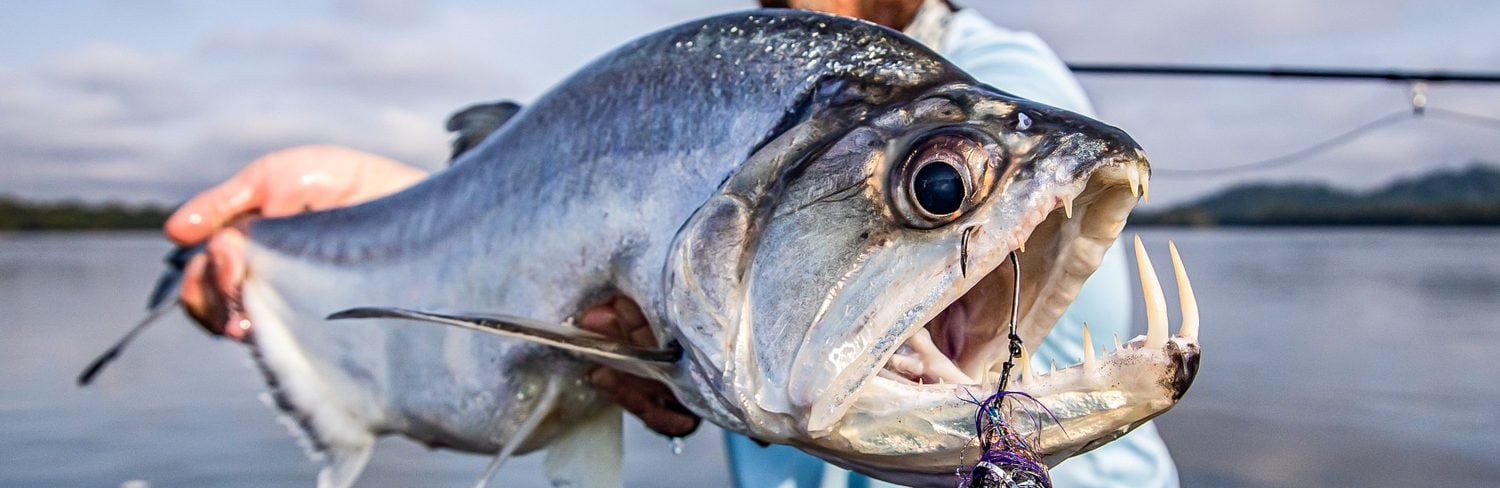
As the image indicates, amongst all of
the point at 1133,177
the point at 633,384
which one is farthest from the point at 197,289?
the point at 1133,177

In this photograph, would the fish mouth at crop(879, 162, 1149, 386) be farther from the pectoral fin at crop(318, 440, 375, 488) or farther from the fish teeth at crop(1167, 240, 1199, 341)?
the pectoral fin at crop(318, 440, 375, 488)

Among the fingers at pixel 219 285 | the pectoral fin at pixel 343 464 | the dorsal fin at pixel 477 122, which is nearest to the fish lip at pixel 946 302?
the dorsal fin at pixel 477 122

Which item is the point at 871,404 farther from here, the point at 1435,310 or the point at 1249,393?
the point at 1435,310

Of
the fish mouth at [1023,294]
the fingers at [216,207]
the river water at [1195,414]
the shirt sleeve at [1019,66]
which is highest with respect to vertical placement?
the shirt sleeve at [1019,66]

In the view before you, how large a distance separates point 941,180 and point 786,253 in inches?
9.7

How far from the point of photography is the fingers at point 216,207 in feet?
10.1

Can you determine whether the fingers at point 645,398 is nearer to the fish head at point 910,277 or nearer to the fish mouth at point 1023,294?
the fish head at point 910,277

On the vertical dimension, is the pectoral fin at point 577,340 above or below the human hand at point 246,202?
above

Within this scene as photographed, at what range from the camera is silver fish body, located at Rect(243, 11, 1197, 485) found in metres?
1.59

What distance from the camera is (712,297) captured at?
1765 mm

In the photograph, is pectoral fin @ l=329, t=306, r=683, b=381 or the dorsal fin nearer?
pectoral fin @ l=329, t=306, r=683, b=381

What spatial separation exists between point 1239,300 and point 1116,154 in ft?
49.3

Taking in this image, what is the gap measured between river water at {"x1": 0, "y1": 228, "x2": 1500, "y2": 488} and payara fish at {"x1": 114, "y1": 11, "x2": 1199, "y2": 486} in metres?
1.03

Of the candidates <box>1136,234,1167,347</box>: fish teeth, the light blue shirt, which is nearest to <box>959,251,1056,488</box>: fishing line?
<box>1136,234,1167,347</box>: fish teeth
